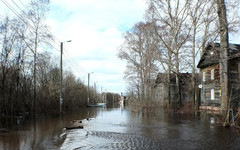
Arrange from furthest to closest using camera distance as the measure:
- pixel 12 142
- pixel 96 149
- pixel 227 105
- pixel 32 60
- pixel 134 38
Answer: pixel 134 38
pixel 32 60
pixel 227 105
pixel 12 142
pixel 96 149

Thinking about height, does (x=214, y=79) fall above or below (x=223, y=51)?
below

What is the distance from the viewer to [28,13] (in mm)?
21016

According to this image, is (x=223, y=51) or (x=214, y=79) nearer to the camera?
(x=223, y=51)

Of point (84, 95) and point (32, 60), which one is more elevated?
point (32, 60)

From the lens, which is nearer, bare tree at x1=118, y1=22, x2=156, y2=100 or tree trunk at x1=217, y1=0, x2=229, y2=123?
tree trunk at x1=217, y1=0, x2=229, y2=123

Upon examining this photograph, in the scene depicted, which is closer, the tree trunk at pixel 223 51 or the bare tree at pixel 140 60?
the tree trunk at pixel 223 51

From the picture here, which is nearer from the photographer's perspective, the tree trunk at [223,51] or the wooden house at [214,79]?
the tree trunk at [223,51]

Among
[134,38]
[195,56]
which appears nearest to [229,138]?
[195,56]

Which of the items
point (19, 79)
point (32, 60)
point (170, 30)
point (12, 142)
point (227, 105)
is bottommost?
point (12, 142)

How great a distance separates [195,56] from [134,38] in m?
13.9

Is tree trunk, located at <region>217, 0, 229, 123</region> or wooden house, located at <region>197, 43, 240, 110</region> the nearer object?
tree trunk, located at <region>217, 0, 229, 123</region>

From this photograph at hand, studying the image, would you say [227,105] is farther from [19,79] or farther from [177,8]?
[19,79]

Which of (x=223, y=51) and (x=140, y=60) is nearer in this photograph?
(x=223, y=51)

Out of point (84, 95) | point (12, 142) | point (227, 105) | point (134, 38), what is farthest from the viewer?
point (84, 95)
